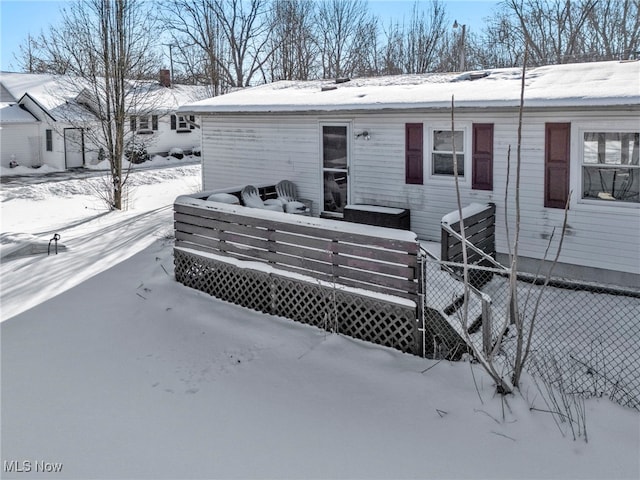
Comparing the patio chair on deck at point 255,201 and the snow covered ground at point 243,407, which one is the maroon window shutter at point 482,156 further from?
the snow covered ground at point 243,407

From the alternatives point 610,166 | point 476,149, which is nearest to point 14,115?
point 476,149

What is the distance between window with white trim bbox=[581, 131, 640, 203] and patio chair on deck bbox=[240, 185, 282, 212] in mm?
5211

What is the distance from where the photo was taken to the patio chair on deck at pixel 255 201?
10531mm

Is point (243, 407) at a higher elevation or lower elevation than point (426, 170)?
lower

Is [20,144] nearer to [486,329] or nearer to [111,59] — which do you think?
[111,59]

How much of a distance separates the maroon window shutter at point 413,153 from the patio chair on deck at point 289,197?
227 centimetres

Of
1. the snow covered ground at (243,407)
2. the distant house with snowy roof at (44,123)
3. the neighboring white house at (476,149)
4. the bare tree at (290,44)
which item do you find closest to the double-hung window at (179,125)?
→ the distant house with snowy roof at (44,123)

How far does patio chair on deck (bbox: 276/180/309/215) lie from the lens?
11.1 metres

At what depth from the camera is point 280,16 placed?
3388cm

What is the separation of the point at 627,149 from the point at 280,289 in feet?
16.9

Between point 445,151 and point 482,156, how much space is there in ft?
2.23

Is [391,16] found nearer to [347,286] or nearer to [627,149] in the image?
[627,149]

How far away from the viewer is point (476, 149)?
906 cm

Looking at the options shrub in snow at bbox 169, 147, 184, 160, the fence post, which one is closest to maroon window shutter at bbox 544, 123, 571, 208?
the fence post
